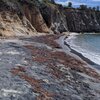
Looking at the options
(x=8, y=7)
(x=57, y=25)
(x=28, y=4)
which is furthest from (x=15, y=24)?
(x=57, y=25)

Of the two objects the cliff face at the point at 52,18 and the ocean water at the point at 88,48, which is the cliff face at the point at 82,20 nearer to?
the cliff face at the point at 52,18

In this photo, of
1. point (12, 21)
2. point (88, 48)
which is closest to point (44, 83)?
point (88, 48)

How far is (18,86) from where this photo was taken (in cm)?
1617

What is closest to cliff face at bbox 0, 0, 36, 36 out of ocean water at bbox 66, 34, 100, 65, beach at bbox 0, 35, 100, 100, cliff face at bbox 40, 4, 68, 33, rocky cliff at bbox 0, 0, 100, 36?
rocky cliff at bbox 0, 0, 100, 36

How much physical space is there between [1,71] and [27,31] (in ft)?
169

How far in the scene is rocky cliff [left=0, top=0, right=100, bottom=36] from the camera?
63.5 m

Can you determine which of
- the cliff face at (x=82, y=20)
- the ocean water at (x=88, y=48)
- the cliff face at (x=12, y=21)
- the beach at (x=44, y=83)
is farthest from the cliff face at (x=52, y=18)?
the beach at (x=44, y=83)

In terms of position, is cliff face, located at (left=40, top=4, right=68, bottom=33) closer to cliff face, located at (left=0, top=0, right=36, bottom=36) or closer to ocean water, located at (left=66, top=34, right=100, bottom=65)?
cliff face, located at (left=0, top=0, right=36, bottom=36)

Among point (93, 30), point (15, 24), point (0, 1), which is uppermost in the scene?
point (0, 1)

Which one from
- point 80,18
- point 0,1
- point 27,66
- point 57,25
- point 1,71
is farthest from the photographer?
point 80,18

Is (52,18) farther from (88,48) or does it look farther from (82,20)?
(88,48)

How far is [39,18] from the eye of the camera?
8712 cm

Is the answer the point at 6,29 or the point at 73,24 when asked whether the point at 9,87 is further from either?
the point at 73,24

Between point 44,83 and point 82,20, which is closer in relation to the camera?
point 44,83
